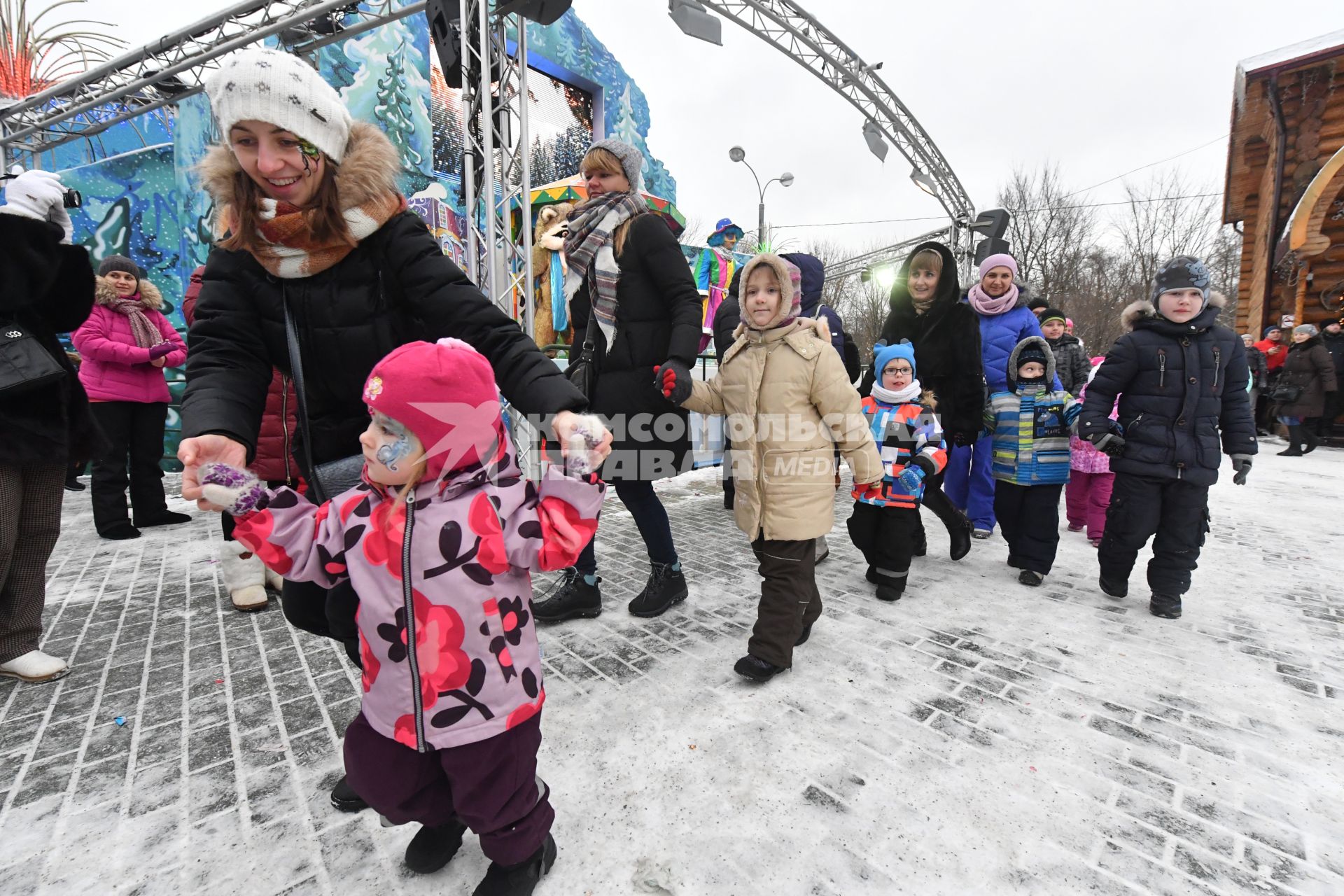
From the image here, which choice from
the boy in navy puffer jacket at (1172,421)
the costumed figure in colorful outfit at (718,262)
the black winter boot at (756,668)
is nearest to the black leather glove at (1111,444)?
the boy in navy puffer jacket at (1172,421)

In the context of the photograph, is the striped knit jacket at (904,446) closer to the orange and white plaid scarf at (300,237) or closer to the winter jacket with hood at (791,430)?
the winter jacket with hood at (791,430)

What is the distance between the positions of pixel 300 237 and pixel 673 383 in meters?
1.37

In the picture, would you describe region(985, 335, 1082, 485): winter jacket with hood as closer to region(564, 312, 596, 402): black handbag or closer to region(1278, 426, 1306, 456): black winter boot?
region(564, 312, 596, 402): black handbag

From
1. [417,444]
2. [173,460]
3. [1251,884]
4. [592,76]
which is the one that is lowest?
[1251,884]

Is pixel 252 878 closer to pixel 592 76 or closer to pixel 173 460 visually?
pixel 173 460

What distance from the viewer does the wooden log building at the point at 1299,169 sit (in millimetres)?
9523

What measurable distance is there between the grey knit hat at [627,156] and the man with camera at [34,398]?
7.52ft

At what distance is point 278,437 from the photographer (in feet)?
6.18

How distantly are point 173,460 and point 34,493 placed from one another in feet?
20.0

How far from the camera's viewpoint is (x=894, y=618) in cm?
310

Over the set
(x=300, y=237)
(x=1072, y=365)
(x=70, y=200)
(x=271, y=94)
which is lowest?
(x=1072, y=365)

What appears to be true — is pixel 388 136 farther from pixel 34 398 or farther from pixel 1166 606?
pixel 1166 606

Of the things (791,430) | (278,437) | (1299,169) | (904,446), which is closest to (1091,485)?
(904,446)

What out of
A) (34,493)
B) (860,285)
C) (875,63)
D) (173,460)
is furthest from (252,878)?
(860,285)
